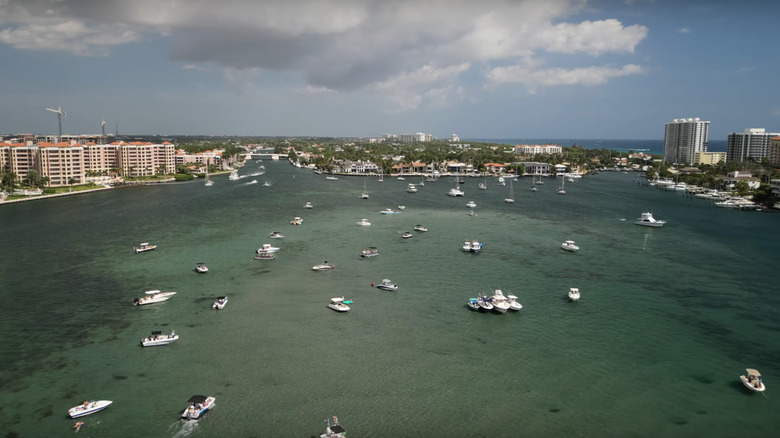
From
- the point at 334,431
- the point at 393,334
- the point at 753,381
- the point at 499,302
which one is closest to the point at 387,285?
the point at 393,334

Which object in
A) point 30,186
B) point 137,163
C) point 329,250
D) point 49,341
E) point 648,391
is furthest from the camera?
point 137,163

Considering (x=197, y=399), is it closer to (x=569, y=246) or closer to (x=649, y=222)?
(x=569, y=246)

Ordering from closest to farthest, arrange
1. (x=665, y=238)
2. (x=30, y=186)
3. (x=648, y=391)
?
(x=648, y=391) → (x=665, y=238) → (x=30, y=186)

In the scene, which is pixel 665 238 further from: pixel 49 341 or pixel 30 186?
pixel 30 186

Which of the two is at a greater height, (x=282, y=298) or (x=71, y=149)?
(x=71, y=149)

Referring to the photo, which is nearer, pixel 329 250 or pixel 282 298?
pixel 282 298

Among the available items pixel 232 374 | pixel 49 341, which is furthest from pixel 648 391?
pixel 49 341

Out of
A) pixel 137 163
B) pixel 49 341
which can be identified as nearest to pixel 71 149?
pixel 137 163

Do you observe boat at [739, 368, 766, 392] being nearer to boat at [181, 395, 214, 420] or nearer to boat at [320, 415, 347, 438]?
boat at [320, 415, 347, 438]
